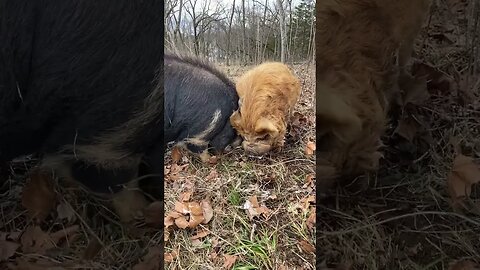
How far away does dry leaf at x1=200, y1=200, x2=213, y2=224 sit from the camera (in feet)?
5.50

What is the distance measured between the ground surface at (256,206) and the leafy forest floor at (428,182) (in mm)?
85

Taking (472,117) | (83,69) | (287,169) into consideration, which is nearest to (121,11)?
(83,69)

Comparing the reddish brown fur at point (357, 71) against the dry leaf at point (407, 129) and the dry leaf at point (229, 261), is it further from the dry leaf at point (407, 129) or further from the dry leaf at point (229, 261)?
the dry leaf at point (229, 261)

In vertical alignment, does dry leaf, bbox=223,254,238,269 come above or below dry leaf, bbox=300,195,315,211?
below

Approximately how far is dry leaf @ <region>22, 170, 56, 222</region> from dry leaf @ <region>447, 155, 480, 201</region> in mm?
1039

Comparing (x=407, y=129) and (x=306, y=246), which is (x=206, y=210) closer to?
(x=306, y=246)

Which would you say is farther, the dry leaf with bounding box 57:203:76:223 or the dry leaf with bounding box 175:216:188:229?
the dry leaf with bounding box 57:203:76:223

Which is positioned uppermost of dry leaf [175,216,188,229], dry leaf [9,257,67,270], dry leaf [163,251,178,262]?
dry leaf [175,216,188,229]

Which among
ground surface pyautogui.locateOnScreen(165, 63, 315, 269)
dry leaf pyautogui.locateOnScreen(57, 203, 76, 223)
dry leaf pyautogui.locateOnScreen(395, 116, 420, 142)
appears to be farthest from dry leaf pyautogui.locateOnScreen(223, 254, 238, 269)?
dry leaf pyautogui.locateOnScreen(395, 116, 420, 142)

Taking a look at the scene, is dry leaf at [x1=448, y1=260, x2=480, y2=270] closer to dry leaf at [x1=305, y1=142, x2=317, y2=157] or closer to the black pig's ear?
dry leaf at [x1=305, y1=142, x2=317, y2=157]

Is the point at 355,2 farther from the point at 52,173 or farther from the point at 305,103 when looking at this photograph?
the point at 52,173

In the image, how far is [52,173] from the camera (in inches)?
69.4

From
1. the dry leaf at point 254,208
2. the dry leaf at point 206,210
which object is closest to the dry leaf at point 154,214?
the dry leaf at point 206,210

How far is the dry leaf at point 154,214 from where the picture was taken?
5.55ft
